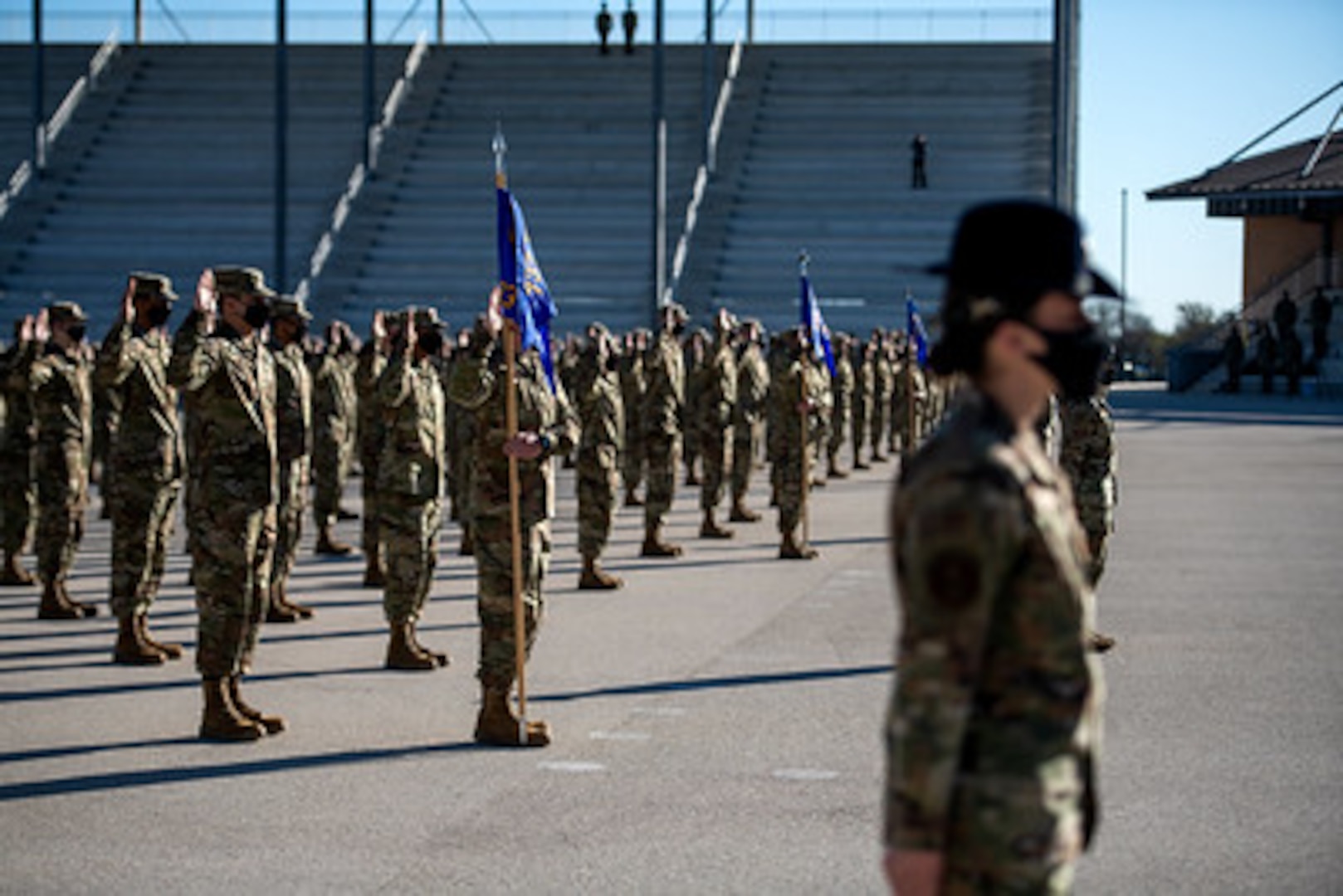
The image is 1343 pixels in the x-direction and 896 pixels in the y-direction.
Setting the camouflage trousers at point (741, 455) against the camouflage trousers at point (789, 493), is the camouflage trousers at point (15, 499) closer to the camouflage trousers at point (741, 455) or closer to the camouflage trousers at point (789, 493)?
the camouflage trousers at point (789, 493)

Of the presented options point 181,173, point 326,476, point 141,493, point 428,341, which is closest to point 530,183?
point 181,173

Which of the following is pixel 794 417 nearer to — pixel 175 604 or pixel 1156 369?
pixel 175 604

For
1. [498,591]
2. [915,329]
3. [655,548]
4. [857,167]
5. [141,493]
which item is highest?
[857,167]

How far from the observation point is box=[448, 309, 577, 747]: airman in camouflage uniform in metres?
8.33

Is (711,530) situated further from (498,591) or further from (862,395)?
(862,395)

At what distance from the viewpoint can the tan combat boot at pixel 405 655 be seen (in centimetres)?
1036

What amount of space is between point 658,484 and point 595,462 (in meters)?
2.14

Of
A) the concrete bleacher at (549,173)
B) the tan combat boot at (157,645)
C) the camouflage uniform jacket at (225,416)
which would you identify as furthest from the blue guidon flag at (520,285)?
the concrete bleacher at (549,173)

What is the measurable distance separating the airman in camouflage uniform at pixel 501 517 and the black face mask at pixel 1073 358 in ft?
15.4

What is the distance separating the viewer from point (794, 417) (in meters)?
17.1

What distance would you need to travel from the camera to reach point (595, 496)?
14.1m

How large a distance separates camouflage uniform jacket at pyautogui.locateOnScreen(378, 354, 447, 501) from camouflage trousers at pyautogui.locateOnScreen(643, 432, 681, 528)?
5.67 meters

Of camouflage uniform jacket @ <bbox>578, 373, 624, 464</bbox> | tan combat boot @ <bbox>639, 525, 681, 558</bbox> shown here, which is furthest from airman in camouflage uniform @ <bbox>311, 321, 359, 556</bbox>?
camouflage uniform jacket @ <bbox>578, 373, 624, 464</bbox>

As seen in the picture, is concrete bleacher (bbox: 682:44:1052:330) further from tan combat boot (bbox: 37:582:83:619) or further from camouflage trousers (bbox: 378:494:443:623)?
camouflage trousers (bbox: 378:494:443:623)
